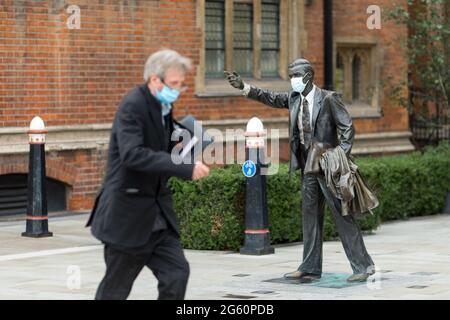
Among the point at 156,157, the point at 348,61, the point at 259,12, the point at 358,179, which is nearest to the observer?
the point at 156,157

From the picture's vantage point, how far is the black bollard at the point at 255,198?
1332 centimetres

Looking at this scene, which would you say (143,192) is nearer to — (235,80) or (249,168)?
Answer: (235,80)

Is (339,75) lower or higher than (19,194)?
higher

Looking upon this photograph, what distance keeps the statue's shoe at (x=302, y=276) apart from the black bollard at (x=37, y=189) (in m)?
4.37

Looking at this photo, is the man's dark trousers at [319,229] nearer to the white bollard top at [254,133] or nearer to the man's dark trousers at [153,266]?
the white bollard top at [254,133]

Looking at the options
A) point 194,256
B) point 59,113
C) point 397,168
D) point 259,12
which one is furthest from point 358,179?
point 259,12

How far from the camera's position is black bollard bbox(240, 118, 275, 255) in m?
13.3

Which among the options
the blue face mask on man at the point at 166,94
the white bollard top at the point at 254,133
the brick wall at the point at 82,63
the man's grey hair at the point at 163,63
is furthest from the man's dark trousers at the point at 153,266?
the brick wall at the point at 82,63

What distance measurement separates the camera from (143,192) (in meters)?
7.70

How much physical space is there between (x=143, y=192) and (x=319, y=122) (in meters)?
3.84

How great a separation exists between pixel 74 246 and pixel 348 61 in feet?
33.2

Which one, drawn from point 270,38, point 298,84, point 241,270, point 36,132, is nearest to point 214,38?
point 270,38
